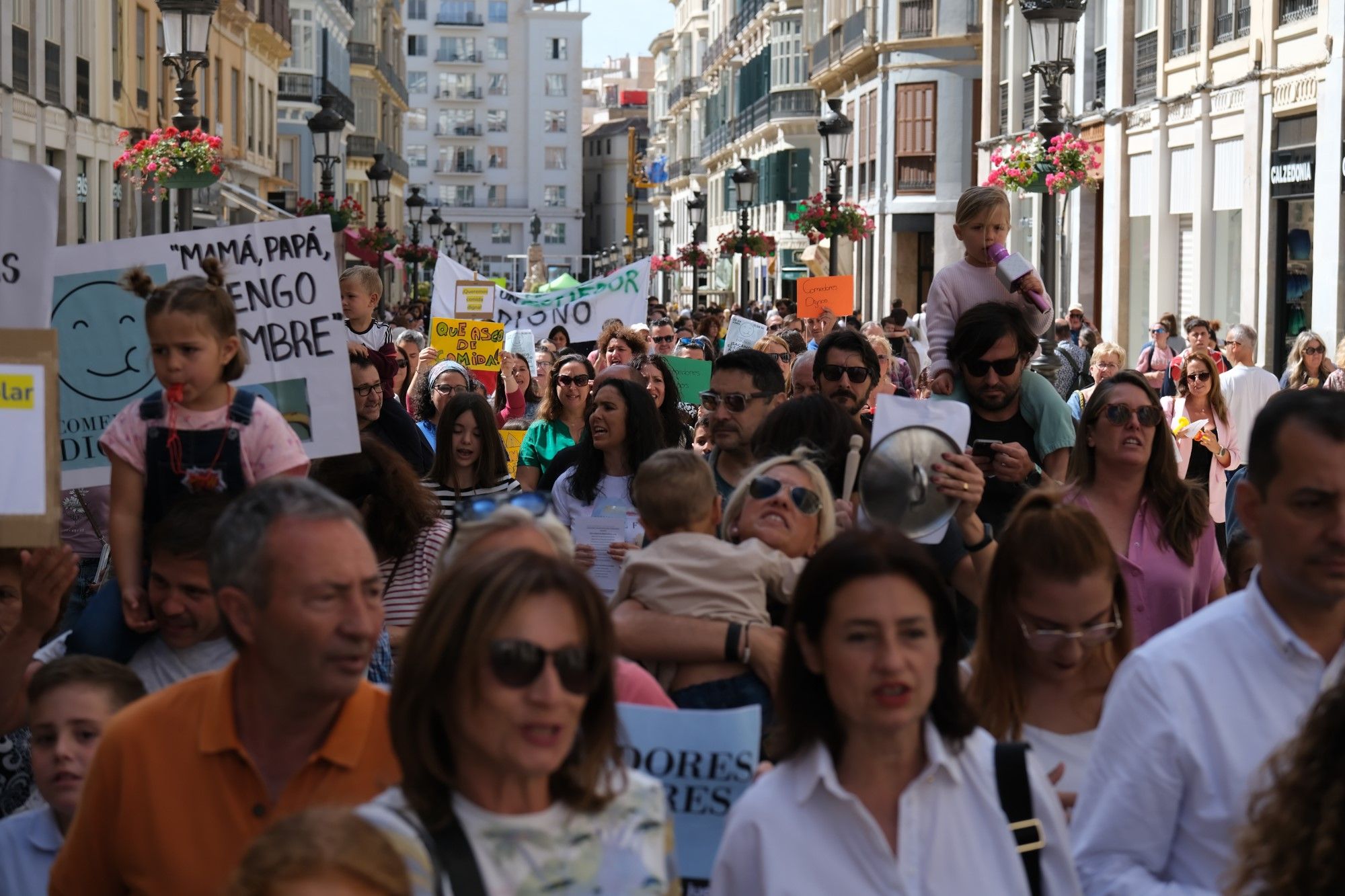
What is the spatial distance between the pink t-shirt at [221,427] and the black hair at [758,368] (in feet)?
7.57

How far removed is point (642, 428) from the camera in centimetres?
848

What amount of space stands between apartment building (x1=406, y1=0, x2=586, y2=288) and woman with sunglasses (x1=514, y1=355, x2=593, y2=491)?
13551 centimetres

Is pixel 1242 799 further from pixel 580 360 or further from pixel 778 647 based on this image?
pixel 580 360

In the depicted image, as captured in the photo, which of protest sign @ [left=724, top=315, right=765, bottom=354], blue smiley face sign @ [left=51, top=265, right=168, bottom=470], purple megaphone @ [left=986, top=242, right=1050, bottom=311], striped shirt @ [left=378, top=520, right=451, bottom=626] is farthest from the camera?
protest sign @ [left=724, top=315, right=765, bottom=354]

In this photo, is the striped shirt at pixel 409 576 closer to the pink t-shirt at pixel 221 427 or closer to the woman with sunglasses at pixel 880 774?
the pink t-shirt at pixel 221 427

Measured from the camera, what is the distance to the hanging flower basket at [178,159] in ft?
51.8

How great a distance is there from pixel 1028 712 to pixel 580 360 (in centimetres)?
638

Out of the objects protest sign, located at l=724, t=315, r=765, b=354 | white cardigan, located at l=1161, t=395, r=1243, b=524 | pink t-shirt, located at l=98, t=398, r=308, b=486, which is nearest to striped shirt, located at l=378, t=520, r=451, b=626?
pink t-shirt, located at l=98, t=398, r=308, b=486

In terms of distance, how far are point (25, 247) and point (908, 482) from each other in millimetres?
2881

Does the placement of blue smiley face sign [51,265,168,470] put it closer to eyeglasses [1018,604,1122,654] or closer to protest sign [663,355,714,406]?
eyeglasses [1018,604,1122,654]

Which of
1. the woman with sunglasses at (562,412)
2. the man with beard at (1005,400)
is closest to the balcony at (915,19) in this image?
the woman with sunglasses at (562,412)

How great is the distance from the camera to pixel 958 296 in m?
9.20

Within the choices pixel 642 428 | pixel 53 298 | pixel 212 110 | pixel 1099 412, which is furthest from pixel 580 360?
pixel 212 110

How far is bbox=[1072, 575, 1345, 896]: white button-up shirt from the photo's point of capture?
3.50 metres
